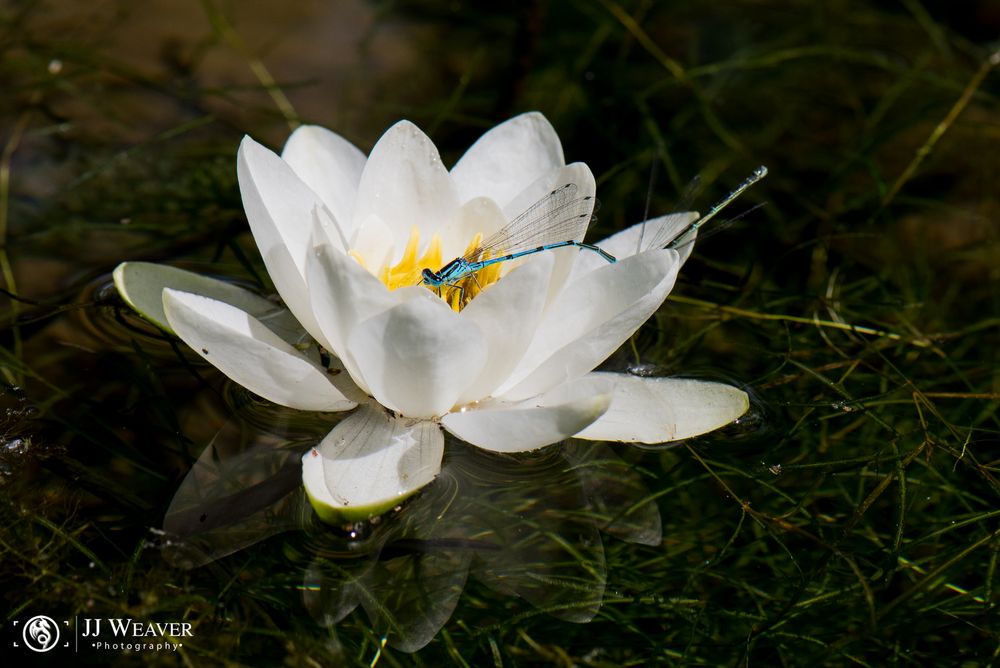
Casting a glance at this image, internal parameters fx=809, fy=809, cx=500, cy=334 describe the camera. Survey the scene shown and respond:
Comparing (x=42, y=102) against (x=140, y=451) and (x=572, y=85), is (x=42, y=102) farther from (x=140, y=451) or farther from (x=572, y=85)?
(x=572, y=85)

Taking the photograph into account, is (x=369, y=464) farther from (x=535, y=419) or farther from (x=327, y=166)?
(x=327, y=166)

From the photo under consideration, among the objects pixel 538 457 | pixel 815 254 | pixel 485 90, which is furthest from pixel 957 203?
pixel 538 457

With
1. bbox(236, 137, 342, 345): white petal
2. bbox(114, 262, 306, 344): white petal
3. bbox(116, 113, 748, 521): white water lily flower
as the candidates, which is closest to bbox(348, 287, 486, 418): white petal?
bbox(116, 113, 748, 521): white water lily flower

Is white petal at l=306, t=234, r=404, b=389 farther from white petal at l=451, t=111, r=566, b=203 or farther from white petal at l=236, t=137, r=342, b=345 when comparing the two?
white petal at l=451, t=111, r=566, b=203

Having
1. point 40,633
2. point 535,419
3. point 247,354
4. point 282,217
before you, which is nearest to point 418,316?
point 535,419

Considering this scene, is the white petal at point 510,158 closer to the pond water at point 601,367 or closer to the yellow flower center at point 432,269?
the yellow flower center at point 432,269
